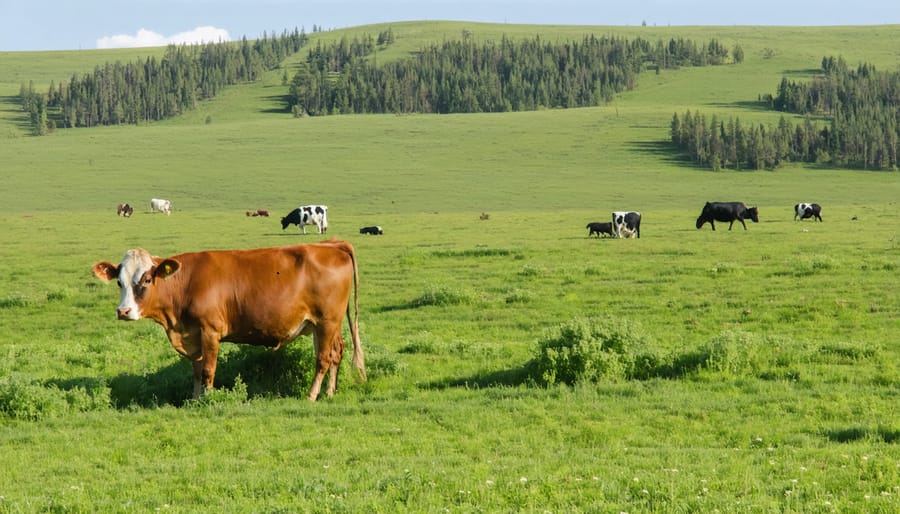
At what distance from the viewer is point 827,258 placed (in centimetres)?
2644

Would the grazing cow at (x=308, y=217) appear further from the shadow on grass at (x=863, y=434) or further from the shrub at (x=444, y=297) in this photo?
the shadow on grass at (x=863, y=434)

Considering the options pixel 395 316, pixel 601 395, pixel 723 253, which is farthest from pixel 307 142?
pixel 601 395

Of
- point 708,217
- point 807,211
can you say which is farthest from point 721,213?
point 807,211

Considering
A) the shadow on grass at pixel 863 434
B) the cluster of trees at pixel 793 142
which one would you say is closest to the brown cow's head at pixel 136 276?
the shadow on grass at pixel 863 434

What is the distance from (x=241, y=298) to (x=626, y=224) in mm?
31035

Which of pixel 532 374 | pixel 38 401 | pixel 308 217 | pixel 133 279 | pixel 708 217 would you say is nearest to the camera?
pixel 38 401

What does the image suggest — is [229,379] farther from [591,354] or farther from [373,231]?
[373,231]

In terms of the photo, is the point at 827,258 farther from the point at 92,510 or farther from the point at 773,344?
the point at 92,510

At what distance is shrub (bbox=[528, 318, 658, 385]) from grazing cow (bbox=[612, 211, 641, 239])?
27.5 metres

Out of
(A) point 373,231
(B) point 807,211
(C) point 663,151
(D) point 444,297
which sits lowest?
(A) point 373,231

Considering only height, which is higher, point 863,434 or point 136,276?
point 136,276

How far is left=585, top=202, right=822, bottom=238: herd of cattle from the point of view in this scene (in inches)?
1604

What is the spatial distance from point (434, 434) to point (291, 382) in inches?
135

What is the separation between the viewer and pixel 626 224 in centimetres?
4109
